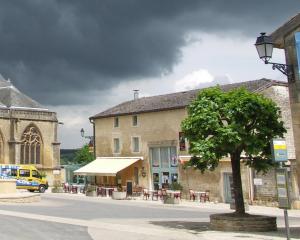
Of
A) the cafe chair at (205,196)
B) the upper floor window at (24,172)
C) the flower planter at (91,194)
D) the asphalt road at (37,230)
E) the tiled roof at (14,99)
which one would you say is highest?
the tiled roof at (14,99)

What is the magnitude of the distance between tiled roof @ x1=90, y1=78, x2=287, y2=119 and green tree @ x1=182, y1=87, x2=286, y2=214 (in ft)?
51.7

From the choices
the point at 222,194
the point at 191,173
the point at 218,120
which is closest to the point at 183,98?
the point at 191,173

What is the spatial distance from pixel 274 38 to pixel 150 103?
83.1 ft

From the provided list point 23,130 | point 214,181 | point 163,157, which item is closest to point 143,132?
point 163,157

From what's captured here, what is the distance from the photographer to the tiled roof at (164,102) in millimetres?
32125

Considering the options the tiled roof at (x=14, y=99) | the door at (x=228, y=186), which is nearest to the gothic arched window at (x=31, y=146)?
the tiled roof at (x=14, y=99)

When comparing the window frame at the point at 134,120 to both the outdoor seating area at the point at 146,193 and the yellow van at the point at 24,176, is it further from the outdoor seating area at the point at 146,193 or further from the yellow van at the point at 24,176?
the yellow van at the point at 24,176

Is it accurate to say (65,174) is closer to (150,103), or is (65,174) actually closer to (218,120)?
(150,103)

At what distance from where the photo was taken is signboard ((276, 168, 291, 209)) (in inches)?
420

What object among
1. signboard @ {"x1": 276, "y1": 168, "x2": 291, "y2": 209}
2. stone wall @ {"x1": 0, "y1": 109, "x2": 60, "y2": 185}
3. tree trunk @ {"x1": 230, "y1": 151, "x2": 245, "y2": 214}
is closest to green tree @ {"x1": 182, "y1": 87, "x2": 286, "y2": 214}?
tree trunk @ {"x1": 230, "y1": 151, "x2": 245, "y2": 214}

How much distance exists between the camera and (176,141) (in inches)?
1342

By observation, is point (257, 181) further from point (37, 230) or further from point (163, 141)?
point (37, 230)

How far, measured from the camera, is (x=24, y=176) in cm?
3891

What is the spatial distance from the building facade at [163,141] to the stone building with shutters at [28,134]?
13109 mm
